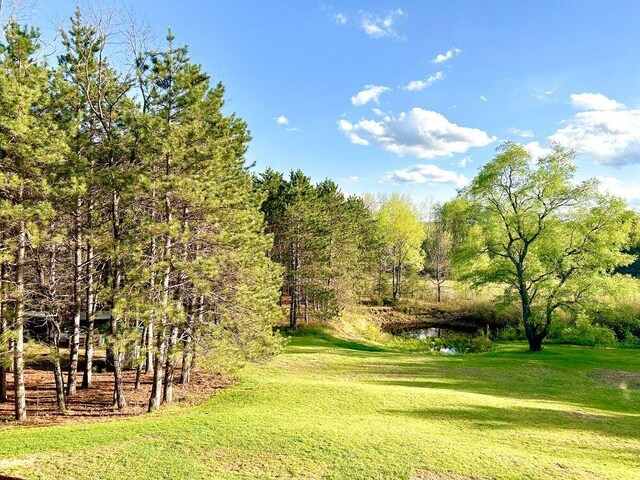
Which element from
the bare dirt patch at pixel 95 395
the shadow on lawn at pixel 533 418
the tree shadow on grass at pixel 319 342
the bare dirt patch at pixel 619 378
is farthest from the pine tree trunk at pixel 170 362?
the bare dirt patch at pixel 619 378

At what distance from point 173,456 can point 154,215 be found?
8252 millimetres

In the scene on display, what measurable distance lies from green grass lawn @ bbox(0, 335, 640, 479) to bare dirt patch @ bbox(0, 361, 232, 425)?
135cm

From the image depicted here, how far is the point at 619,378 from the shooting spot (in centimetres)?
1747

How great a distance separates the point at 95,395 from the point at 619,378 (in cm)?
2058

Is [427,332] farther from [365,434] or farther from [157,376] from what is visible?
[365,434]

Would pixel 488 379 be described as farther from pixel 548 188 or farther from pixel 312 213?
pixel 312 213

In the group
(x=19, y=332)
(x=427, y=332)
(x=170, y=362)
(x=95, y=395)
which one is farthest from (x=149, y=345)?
(x=427, y=332)

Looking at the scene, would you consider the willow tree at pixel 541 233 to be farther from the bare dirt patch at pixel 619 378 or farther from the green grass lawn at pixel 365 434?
the green grass lawn at pixel 365 434

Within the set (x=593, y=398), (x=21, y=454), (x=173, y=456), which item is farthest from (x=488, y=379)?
(x=21, y=454)

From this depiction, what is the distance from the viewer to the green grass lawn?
6.95 meters

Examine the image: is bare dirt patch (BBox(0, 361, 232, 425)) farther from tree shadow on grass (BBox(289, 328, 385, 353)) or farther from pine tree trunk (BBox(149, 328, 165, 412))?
tree shadow on grass (BBox(289, 328, 385, 353))

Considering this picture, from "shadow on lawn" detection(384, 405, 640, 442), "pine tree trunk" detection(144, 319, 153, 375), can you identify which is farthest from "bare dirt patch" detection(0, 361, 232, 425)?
"shadow on lawn" detection(384, 405, 640, 442)

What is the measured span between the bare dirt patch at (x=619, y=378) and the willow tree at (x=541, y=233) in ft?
17.5

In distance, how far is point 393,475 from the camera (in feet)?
22.7
